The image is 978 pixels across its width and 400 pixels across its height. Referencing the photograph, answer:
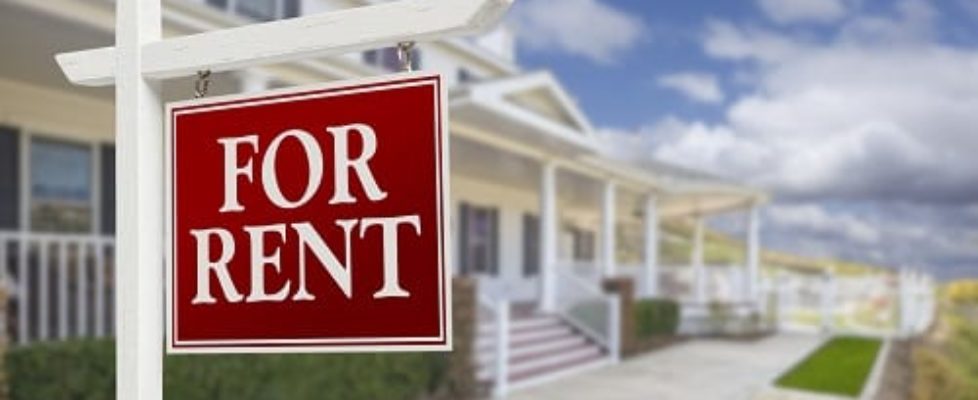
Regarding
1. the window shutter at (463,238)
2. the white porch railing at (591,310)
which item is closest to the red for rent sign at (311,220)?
the white porch railing at (591,310)

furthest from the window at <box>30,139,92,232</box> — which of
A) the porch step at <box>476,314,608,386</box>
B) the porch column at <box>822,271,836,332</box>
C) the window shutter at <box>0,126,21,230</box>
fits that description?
the porch column at <box>822,271,836,332</box>

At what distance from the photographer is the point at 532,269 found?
2120 cm

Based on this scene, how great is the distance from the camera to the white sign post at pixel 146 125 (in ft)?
6.87

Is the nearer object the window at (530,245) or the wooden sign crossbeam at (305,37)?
the wooden sign crossbeam at (305,37)

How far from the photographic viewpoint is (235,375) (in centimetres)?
756

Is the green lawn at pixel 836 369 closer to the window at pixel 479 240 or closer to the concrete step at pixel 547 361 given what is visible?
the concrete step at pixel 547 361

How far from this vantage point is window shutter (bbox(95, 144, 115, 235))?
408 inches

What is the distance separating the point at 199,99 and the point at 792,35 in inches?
2097

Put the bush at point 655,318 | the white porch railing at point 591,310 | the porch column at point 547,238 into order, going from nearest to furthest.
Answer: the white porch railing at point 591,310
the porch column at point 547,238
the bush at point 655,318

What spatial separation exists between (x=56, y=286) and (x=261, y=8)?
5.46 metres

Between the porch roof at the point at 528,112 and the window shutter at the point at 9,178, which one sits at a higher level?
the porch roof at the point at 528,112

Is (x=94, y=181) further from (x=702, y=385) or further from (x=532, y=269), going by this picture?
(x=532, y=269)

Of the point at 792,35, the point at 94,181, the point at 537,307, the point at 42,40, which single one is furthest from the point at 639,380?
the point at 792,35

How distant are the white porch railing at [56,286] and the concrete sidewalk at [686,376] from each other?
4.59m
